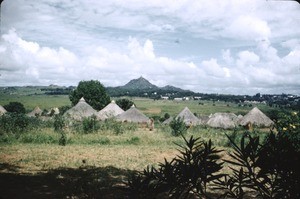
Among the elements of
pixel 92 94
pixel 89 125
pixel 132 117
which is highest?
pixel 92 94

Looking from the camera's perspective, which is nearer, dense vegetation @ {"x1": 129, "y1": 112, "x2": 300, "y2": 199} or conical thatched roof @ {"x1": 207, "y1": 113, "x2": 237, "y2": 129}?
dense vegetation @ {"x1": 129, "y1": 112, "x2": 300, "y2": 199}

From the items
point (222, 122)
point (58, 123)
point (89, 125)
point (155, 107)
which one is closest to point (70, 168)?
point (89, 125)


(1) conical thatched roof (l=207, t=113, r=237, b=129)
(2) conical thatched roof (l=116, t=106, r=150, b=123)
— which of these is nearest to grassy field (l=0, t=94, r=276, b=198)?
(1) conical thatched roof (l=207, t=113, r=237, b=129)

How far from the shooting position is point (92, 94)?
→ 7231cm

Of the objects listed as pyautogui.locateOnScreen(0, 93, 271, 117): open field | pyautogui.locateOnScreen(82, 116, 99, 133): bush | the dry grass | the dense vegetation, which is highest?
the dense vegetation

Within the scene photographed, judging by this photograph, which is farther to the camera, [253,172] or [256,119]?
[256,119]

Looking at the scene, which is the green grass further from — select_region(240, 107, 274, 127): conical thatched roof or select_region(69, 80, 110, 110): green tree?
select_region(240, 107, 274, 127): conical thatched roof

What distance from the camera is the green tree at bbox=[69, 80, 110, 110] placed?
7162cm

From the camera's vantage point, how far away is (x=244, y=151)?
2.46m

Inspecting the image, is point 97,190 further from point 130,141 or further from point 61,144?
point 130,141

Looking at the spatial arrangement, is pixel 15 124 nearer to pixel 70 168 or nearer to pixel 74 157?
pixel 74 157

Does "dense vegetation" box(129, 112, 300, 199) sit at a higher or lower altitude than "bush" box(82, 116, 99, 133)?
higher

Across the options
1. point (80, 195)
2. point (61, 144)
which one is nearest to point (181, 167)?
Result: point (80, 195)

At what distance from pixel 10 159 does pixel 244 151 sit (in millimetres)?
11480
